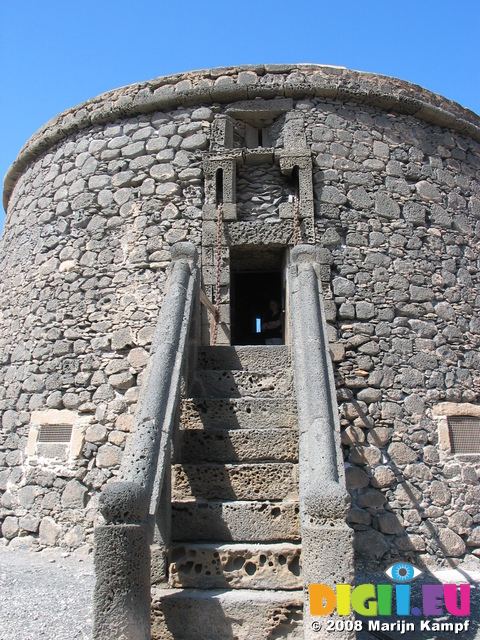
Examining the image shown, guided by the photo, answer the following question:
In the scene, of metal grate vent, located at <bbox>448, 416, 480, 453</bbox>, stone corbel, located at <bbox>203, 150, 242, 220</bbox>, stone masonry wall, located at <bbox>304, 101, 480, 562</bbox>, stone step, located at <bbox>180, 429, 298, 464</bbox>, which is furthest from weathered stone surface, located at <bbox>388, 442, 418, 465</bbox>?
stone corbel, located at <bbox>203, 150, 242, 220</bbox>

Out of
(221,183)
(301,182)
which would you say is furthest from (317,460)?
(221,183)

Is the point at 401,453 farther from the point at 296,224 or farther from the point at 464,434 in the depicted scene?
the point at 296,224

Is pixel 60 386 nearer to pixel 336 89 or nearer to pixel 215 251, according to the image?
pixel 215 251

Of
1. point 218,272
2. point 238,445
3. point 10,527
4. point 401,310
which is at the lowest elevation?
point 10,527

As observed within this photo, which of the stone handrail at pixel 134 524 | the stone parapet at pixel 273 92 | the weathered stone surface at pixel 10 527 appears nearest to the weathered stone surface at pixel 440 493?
the stone handrail at pixel 134 524

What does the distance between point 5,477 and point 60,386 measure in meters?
1.22

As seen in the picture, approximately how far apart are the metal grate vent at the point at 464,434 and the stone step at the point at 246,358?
2085 millimetres

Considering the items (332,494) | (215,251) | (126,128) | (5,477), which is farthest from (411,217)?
(5,477)

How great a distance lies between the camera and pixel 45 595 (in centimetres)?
417

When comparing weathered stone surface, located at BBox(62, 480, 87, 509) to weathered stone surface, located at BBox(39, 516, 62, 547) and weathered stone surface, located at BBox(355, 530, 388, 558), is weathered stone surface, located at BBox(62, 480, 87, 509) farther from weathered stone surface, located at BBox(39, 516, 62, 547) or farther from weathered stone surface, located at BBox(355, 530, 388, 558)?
weathered stone surface, located at BBox(355, 530, 388, 558)

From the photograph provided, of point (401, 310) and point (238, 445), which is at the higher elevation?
point (401, 310)

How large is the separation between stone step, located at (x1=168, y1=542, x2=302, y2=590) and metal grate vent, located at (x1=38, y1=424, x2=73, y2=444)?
2.87 meters

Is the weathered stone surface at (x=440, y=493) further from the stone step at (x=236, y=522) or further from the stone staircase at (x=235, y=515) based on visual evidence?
the stone step at (x=236, y=522)

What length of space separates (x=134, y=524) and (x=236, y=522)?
1.00 m
